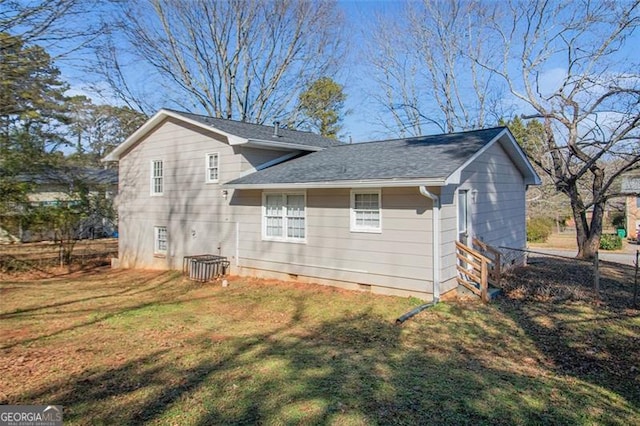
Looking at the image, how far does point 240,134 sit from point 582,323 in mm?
9622

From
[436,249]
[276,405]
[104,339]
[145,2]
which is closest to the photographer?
[276,405]

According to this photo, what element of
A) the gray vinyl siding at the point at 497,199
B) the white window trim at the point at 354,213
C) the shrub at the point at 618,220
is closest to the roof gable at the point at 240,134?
the white window trim at the point at 354,213

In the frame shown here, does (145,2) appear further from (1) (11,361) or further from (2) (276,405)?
(2) (276,405)

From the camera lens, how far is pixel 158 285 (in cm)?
1171

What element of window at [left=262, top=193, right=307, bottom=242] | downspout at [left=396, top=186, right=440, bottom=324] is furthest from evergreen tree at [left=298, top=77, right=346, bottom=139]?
downspout at [left=396, top=186, right=440, bottom=324]

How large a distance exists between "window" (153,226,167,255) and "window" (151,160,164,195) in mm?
1360

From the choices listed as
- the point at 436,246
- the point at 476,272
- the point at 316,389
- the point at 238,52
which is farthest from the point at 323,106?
the point at 316,389

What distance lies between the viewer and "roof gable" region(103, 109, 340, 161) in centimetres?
1188

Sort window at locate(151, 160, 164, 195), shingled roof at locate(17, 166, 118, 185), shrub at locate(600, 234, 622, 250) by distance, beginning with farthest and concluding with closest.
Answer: shrub at locate(600, 234, 622, 250) → window at locate(151, 160, 164, 195) → shingled roof at locate(17, 166, 118, 185)

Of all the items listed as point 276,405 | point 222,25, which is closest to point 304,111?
point 222,25

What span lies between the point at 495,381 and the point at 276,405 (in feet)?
8.56

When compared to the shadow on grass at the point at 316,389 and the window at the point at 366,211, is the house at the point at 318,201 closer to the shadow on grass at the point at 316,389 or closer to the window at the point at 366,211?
the window at the point at 366,211

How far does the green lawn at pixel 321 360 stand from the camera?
3979mm

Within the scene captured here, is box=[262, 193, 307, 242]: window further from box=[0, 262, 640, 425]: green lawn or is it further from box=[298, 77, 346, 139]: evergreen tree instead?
box=[298, 77, 346, 139]: evergreen tree
